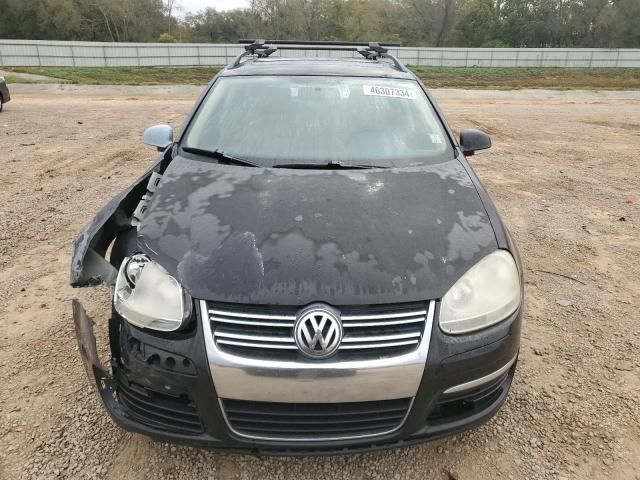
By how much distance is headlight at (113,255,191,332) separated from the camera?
5.85ft

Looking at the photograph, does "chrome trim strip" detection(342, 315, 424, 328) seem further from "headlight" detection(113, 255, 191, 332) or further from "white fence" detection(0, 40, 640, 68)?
"white fence" detection(0, 40, 640, 68)

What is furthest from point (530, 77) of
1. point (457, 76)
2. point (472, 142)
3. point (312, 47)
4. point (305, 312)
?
point (305, 312)

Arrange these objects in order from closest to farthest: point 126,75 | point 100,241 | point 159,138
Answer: point 100,241 → point 159,138 → point 126,75

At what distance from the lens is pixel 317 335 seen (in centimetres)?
167

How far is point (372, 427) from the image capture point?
1801mm

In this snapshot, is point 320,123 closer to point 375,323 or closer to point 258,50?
point 375,323

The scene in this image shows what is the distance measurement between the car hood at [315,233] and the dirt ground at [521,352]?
844mm

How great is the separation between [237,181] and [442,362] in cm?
132

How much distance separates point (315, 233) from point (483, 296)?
0.70m

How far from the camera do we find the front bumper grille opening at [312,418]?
1.75m

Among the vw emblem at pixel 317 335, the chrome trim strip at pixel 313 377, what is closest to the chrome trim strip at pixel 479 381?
the chrome trim strip at pixel 313 377

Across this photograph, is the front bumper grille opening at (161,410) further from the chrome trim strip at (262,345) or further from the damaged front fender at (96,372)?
the chrome trim strip at (262,345)

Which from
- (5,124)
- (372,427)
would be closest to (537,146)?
(372,427)

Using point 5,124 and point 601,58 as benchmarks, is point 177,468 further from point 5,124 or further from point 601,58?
point 601,58
